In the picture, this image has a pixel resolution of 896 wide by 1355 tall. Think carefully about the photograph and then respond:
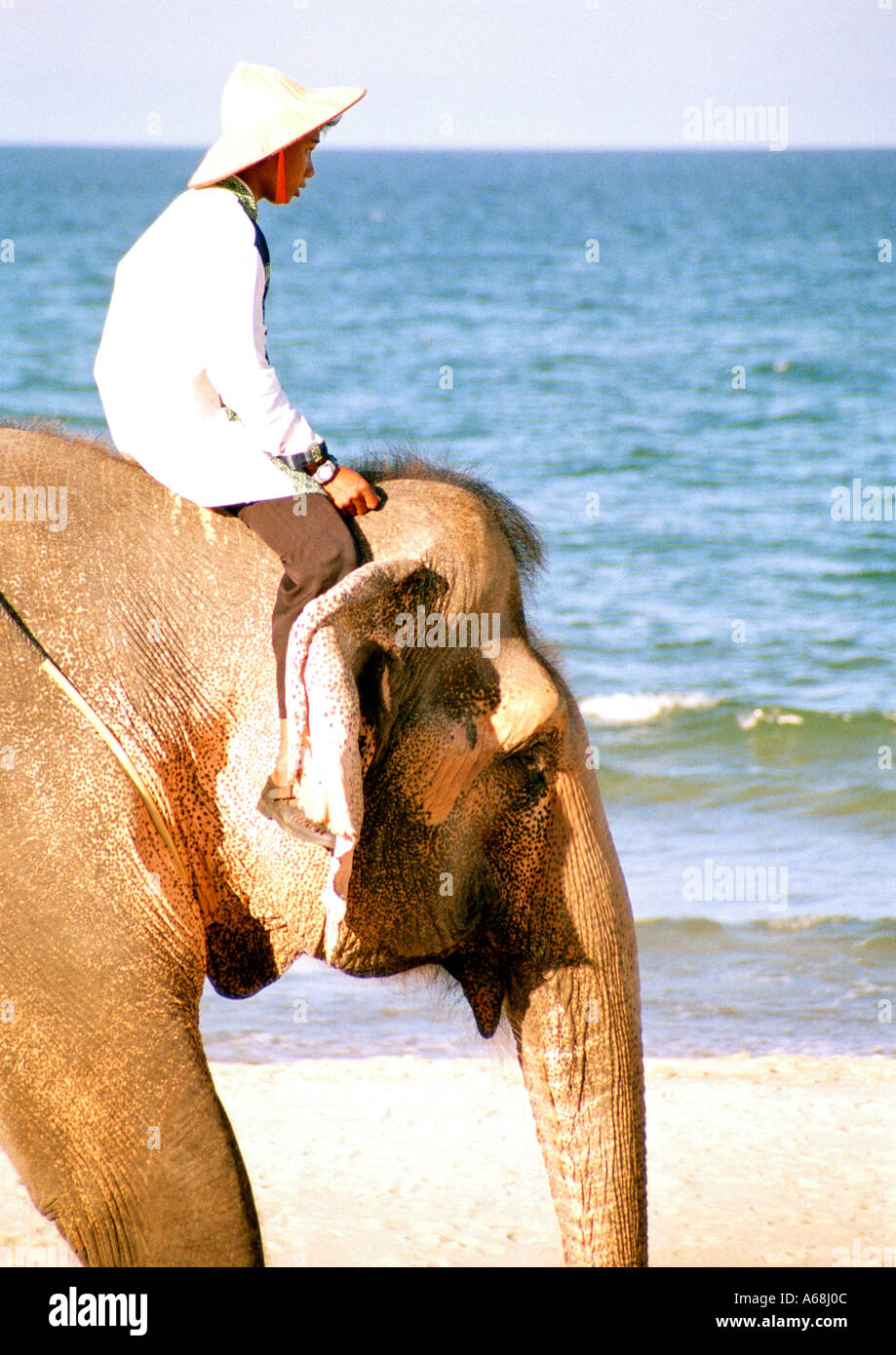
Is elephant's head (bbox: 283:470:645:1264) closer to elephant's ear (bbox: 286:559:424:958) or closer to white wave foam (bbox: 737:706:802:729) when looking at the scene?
elephant's ear (bbox: 286:559:424:958)

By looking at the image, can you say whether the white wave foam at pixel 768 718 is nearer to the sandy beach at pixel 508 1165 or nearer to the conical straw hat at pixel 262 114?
the sandy beach at pixel 508 1165

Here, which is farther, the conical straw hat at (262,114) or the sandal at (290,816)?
the conical straw hat at (262,114)

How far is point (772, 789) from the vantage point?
892 cm

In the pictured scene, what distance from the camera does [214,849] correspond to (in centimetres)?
286

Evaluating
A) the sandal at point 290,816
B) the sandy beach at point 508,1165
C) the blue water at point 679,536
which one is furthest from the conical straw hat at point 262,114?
the sandy beach at point 508,1165

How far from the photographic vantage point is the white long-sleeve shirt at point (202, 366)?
286 cm

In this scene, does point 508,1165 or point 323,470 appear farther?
point 508,1165

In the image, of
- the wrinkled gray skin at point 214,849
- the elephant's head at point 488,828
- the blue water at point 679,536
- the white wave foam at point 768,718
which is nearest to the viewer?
the wrinkled gray skin at point 214,849

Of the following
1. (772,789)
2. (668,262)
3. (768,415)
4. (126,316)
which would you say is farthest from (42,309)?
(126,316)

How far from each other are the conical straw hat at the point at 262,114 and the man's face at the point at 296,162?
33 mm

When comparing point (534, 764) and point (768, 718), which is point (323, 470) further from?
point (768, 718)

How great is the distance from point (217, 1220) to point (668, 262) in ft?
141

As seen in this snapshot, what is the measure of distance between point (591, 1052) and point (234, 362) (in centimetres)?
134

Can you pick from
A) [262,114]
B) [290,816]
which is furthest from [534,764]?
[262,114]
